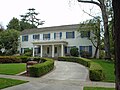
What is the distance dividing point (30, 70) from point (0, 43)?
34.8 meters

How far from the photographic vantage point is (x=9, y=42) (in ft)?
165

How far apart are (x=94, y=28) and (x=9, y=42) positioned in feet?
67.7

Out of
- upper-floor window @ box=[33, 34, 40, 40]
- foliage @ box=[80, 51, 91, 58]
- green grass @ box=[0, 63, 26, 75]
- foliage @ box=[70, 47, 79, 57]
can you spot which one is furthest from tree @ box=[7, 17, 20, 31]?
green grass @ box=[0, 63, 26, 75]

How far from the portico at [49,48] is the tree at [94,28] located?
5337mm

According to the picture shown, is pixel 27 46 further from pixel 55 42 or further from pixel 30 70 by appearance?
pixel 30 70

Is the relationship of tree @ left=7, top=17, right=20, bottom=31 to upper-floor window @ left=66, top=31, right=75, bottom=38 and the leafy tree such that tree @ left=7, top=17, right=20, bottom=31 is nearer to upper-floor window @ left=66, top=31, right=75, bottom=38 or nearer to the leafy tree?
the leafy tree

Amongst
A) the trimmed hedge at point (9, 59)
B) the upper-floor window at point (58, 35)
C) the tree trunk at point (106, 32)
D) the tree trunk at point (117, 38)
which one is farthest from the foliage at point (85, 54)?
the tree trunk at point (117, 38)

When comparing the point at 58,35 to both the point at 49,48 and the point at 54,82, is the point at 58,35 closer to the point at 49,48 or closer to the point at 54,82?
the point at 49,48

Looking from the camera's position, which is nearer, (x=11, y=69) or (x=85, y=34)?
(x=11, y=69)

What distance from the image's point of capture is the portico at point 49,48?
145 feet

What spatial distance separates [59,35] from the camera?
4659cm

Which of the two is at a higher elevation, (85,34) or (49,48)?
(85,34)

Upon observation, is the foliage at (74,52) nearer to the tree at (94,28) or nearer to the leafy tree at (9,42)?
the tree at (94,28)

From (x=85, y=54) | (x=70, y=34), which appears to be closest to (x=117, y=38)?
(x=85, y=54)
